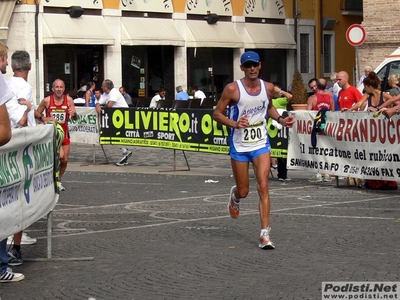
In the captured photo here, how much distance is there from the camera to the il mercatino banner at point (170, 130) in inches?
800

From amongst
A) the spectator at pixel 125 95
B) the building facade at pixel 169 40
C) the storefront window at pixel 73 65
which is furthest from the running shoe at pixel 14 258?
the storefront window at pixel 73 65

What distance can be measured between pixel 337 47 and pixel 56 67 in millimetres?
18173

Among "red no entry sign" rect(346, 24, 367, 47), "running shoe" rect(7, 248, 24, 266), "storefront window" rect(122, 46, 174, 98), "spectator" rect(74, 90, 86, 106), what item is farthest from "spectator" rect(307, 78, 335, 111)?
"storefront window" rect(122, 46, 174, 98)

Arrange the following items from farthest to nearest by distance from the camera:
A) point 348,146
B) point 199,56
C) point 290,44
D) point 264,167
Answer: point 290,44, point 199,56, point 348,146, point 264,167

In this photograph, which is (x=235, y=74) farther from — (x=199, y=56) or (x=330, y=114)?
(x=330, y=114)

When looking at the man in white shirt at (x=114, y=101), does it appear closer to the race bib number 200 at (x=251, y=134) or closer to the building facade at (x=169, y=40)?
the race bib number 200 at (x=251, y=134)

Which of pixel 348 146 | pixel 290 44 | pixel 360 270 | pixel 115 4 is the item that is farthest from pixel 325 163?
pixel 290 44

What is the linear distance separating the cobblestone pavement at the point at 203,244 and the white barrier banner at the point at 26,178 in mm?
553

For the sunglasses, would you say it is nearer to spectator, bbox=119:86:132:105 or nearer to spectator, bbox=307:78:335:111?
spectator, bbox=307:78:335:111

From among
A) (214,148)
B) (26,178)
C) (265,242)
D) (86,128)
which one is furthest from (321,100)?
(26,178)

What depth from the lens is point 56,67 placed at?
4047 cm

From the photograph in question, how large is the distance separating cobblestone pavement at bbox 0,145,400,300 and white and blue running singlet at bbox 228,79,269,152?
999 millimetres

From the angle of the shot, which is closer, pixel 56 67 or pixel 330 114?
pixel 330 114

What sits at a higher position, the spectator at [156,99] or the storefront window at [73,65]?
the storefront window at [73,65]
